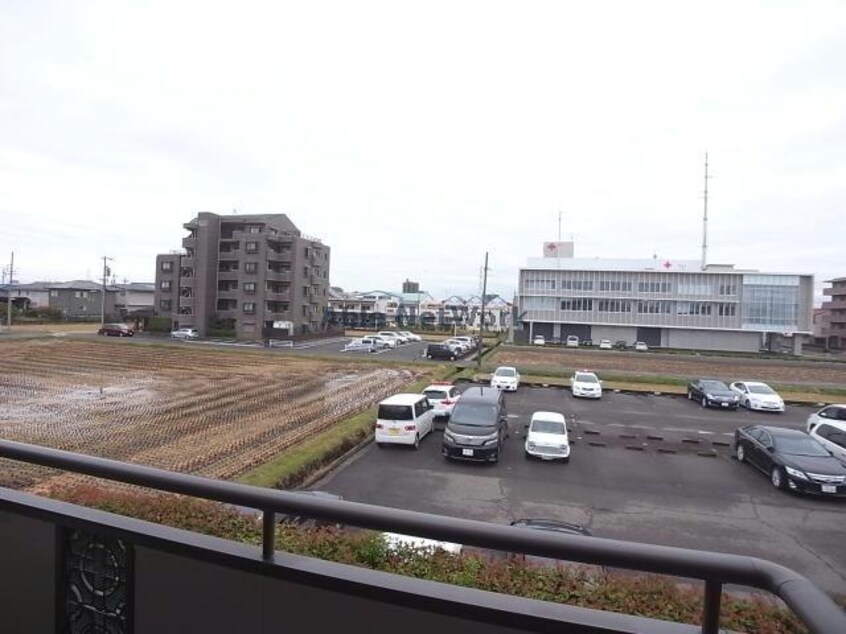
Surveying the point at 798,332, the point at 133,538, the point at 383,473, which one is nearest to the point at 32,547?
the point at 133,538

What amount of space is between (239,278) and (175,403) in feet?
126

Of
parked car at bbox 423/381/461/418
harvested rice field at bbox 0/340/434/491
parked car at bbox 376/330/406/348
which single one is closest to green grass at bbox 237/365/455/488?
harvested rice field at bbox 0/340/434/491

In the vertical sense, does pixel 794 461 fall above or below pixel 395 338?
below

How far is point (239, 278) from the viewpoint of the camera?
5734 centimetres

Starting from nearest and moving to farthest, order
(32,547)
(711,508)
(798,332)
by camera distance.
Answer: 1. (32,547)
2. (711,508)
3. (798,332)

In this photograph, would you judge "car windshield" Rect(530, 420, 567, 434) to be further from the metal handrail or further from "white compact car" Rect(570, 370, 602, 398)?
the metal handrail

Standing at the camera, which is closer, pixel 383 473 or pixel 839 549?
pixel 839 549

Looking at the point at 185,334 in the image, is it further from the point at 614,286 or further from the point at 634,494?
the point at 634,494

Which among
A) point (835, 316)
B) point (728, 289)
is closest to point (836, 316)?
point (835, 316)

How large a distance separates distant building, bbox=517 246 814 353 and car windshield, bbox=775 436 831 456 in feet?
169

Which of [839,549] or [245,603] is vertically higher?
[245,603]

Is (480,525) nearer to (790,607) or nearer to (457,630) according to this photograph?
(457,630)

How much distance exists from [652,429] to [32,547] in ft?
64.6

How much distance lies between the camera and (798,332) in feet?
193
